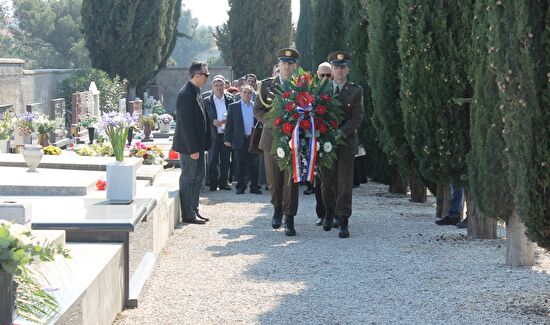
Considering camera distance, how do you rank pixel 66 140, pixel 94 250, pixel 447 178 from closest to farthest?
pixel 94 250
pixel 447 178
pixel 66 140

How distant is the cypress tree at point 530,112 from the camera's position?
7418 millimetres

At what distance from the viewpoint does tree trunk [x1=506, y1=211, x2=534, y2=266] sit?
30.5ft

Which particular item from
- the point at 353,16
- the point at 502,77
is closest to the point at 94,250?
the point at 502,77

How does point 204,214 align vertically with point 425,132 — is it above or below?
below

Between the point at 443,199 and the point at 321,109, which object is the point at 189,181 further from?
the point at 443,199

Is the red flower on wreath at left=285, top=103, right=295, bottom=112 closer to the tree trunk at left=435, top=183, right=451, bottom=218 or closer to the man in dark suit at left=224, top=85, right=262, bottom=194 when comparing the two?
the tree trunk at left=435, top=183, right=451, bottom=218

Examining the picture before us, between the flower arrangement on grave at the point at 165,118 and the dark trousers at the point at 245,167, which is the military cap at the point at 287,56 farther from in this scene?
the flower arrangement on grave at the point at 165,118

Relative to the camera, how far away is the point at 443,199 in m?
13.2

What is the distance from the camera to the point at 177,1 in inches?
1802

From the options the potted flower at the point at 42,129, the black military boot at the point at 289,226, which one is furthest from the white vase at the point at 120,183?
the potted flower at the point at 42,129

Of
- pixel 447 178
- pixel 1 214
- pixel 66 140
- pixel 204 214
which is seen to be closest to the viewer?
pixel 1 214

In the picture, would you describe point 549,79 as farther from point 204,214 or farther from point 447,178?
point 204,214

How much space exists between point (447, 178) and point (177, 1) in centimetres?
3550

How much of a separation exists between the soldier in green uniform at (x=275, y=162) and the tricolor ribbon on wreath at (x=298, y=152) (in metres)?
0.21
